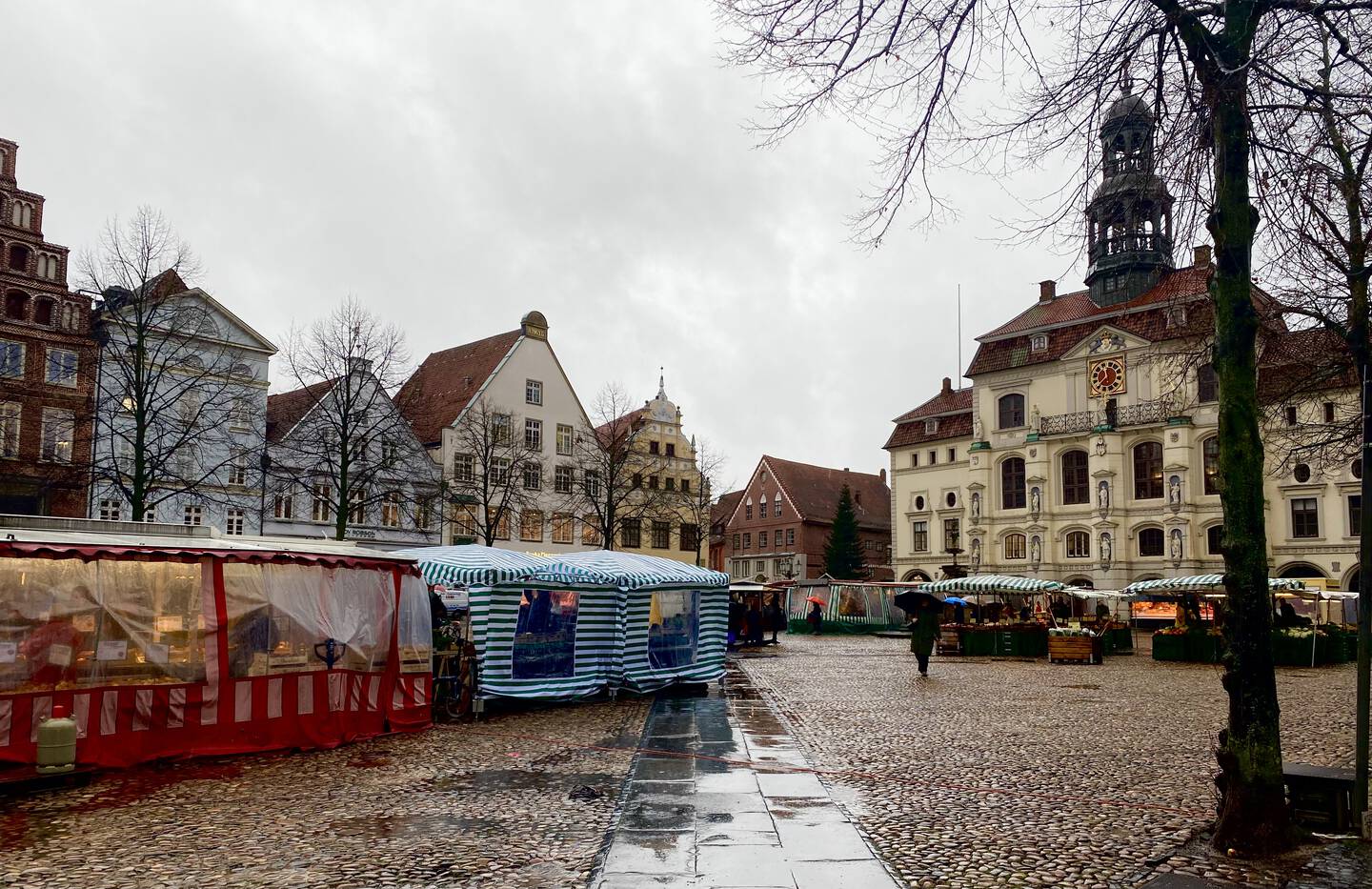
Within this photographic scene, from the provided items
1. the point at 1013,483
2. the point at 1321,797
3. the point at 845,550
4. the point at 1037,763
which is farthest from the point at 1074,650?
the point at 845,550

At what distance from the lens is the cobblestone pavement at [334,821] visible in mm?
7086

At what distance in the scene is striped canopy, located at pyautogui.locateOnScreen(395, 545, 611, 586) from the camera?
15852 millimetres

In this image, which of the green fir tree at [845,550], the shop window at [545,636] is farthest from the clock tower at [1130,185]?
the green fir tree at [845,550]

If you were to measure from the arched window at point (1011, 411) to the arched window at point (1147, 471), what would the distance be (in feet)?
22.3

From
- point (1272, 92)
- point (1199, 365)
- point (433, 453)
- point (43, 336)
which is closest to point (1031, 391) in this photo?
point (433, 453)

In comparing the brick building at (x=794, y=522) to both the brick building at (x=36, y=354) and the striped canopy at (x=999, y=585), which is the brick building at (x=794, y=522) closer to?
the striped canopy at (x=999, y=585)

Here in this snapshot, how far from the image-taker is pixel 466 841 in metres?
7.95

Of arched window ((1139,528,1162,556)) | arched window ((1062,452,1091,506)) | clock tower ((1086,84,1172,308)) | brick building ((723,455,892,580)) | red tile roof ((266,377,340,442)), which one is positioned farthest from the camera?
brick building ((723,455,892,580))

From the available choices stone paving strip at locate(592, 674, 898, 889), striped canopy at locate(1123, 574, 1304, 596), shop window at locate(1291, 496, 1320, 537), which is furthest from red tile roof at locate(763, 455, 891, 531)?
stone paving strip at locate(592, 674, 898, 889)

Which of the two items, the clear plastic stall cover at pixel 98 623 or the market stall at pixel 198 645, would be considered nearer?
the clear plastic stall cover at pixel 98 623

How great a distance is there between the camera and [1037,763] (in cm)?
1138

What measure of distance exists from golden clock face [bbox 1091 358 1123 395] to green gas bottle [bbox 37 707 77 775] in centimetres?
5364

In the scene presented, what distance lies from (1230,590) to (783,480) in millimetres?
71034

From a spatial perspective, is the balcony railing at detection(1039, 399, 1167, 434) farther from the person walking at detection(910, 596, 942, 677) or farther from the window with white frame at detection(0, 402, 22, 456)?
the window with white frame at detection(0, 402, 22, 456)
